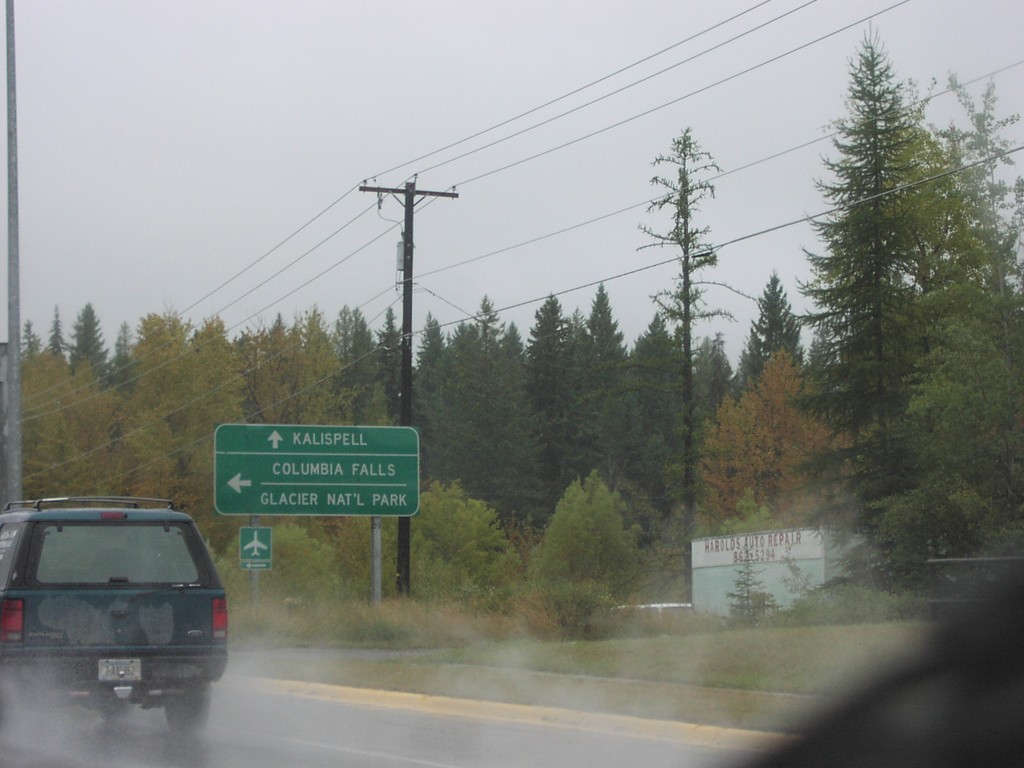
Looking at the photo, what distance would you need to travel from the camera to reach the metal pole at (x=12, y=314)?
26922mm

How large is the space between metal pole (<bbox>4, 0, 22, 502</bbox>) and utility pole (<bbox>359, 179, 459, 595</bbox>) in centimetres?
793

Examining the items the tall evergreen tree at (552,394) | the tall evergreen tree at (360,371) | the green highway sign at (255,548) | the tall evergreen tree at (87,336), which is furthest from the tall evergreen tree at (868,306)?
the tall evergreen tree at (87,336)

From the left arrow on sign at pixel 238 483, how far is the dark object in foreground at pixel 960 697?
2343cm

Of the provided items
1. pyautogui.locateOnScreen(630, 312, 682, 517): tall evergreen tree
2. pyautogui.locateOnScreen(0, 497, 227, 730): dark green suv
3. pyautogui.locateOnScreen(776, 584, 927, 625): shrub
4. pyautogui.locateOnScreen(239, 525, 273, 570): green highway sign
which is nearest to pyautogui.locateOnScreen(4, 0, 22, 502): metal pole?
pyautogui.locateOnScreen(239, 525, 273, 570): green highway sign

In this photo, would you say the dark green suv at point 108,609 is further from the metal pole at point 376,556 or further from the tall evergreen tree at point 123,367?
the tall evergreen tree at point 123,367

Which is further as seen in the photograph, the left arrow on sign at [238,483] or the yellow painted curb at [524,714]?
the left arrow on sign at [238,483]

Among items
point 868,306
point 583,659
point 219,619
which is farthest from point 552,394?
point 219,619

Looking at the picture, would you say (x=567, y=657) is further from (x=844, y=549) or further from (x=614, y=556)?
(x=614, y=556)

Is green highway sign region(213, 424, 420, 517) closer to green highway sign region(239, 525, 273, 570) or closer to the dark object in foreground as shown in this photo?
green highway sign region(239, 525, 273, 570)

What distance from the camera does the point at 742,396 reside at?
78.9 meters

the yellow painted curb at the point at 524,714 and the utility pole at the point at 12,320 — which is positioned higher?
the utility pole at the point at 12,320

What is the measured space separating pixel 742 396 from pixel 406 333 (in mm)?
51151

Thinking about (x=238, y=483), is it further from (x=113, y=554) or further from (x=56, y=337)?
(x=56, y=337)

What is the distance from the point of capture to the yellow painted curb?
35.8 ft
